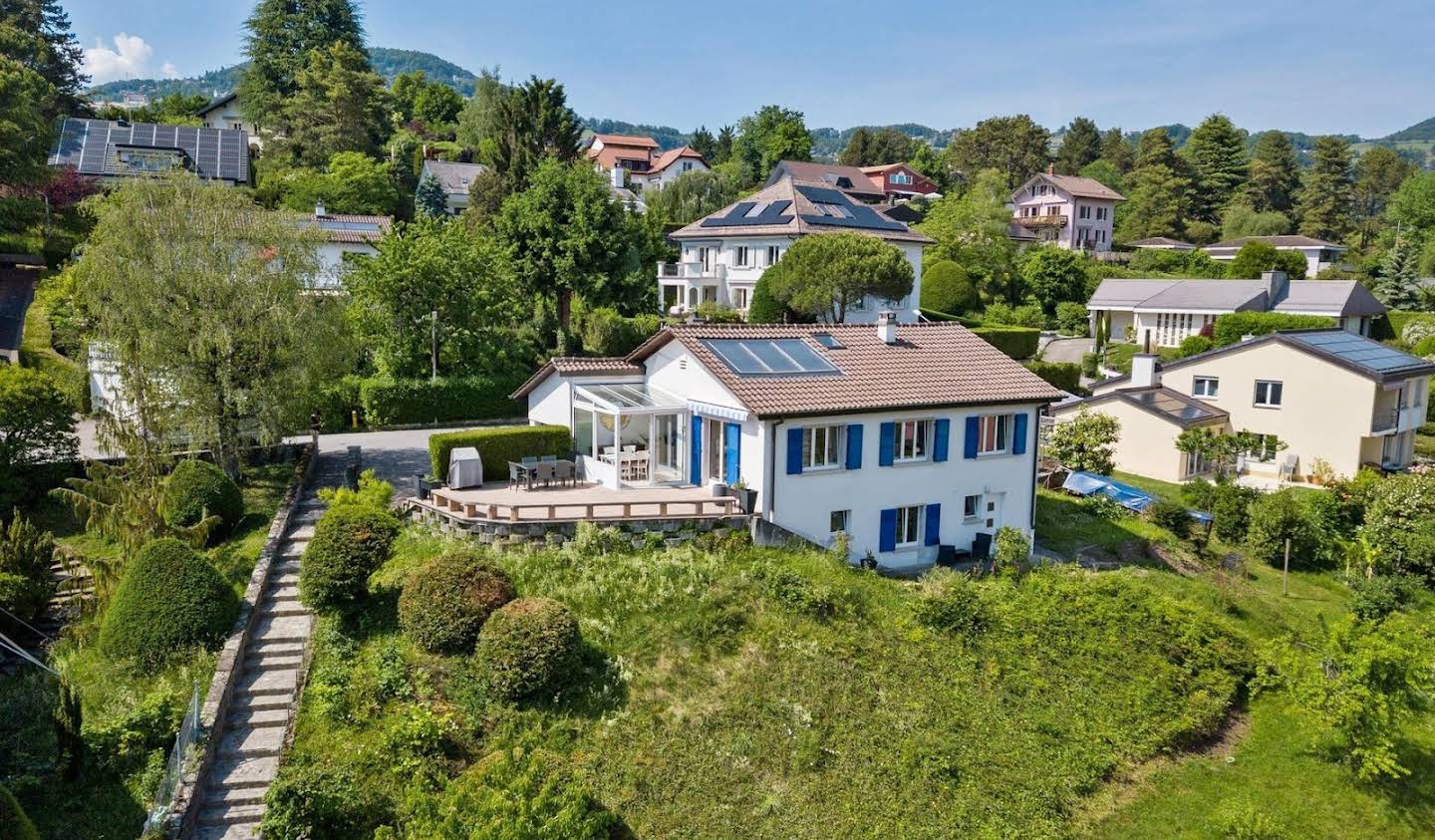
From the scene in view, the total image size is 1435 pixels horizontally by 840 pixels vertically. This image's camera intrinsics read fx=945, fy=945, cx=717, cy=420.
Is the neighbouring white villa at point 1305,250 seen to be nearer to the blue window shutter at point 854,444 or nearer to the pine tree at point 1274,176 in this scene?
the pine tree at point 1274,176

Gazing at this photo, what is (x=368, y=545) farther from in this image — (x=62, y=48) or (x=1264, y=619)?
(x=62, y=48)

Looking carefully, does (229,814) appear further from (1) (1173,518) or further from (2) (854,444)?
(1) (1173,518)

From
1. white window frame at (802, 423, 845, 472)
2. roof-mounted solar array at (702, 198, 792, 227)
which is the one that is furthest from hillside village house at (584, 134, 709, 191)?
white window frame at (802, 423, 845, 472)

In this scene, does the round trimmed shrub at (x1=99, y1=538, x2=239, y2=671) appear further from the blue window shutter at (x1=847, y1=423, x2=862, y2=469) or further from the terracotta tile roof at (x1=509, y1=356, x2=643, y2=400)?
the blue window shutter at (x1=847, y1=423, x2=862, y2=469)

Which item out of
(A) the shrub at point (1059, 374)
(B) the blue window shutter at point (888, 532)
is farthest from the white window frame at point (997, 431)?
(A) the shrub at point (1059, 374)

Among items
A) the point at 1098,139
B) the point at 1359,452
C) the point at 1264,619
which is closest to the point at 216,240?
the point at 1264,619
